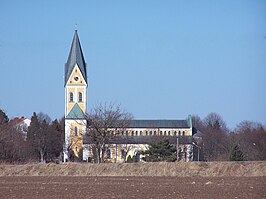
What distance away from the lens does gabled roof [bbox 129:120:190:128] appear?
13438 centimetres

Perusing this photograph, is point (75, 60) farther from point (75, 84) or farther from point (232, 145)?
point (232, 145)

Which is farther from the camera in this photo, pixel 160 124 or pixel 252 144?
pixel 160 124

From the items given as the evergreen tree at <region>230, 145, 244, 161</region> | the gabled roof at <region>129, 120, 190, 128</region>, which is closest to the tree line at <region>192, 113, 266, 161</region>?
the evergreen tree at <region>230, 145, 244, 161</region>

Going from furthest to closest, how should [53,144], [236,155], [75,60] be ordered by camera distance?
[75,60] → [53,144] → [236,155]

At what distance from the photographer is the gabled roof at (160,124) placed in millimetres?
134375

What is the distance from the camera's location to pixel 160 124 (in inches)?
5325

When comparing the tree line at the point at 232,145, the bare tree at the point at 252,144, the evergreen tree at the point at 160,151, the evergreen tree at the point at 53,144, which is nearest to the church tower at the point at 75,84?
the evergreen tree at the point at 53,144

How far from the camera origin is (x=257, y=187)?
3102cm

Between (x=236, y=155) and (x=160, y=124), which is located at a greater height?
(x=160, y=124)

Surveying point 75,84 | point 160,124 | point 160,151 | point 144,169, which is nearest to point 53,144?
point 75,84

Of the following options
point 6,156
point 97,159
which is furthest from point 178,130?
point 6,156

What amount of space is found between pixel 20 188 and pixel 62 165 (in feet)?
54.2

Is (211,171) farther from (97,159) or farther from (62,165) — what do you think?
(97,159)

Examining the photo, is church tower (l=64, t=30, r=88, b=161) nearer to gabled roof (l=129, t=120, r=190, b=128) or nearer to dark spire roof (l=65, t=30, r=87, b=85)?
dark spire roof (l=65, t=30, r=87, b=85)
